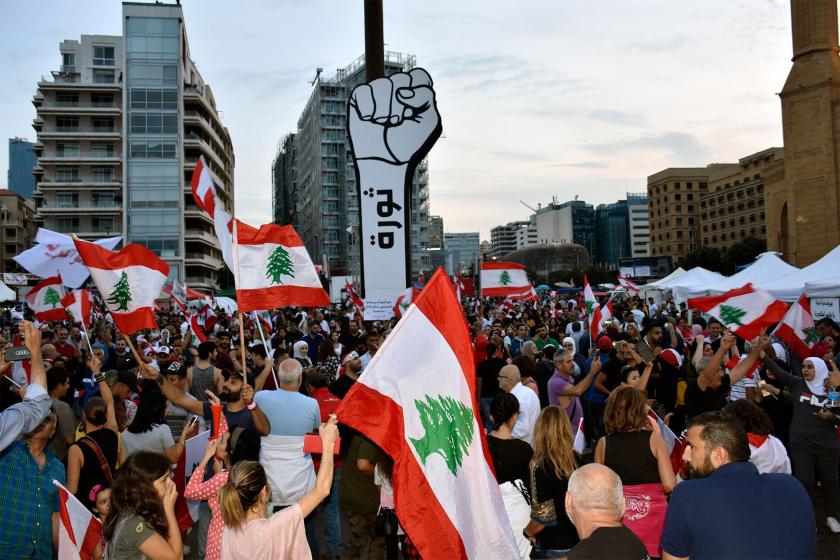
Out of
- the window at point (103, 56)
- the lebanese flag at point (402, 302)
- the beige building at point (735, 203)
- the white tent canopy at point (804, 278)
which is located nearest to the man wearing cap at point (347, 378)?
the lebanese flag at point (402, 302)

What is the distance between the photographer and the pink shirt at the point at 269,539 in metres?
3.53

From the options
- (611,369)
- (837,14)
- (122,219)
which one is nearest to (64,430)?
(611,369)

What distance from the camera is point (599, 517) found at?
115 inches

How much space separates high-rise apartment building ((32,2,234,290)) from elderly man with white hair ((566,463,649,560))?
6583cm

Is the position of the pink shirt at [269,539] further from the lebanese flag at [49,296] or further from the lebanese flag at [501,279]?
the lebanese flag at [501,279]

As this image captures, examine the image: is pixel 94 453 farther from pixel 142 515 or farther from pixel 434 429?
pixel 434 429

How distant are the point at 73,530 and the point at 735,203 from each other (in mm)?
119456

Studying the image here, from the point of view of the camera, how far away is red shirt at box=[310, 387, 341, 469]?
238 inches

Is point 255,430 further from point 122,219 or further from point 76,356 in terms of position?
point 122,219

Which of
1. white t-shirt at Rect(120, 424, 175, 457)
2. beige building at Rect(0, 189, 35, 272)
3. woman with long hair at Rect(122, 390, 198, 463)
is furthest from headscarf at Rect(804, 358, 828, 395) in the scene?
beige building at Rect(0, 189, 35, 272)

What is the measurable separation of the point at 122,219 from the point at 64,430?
67603 mm

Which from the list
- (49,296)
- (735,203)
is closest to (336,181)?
(735,203)

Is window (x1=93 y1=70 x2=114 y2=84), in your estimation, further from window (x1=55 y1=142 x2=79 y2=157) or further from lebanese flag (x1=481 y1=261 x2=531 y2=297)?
lebanese flag (x1=481 y1=261 x2=531 y2=297)

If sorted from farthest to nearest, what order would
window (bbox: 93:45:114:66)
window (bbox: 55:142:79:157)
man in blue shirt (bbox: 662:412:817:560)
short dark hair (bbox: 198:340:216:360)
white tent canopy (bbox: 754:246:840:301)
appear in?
window (bbox: 93:45:114:66) < window (bbox: 55:142:79:157) < white tent canopy (bbox: 754:246:840:301) < short dark hair (bbox: 198:340:216:360) < man in blue shirt (bbox: 662:412:817:560)
